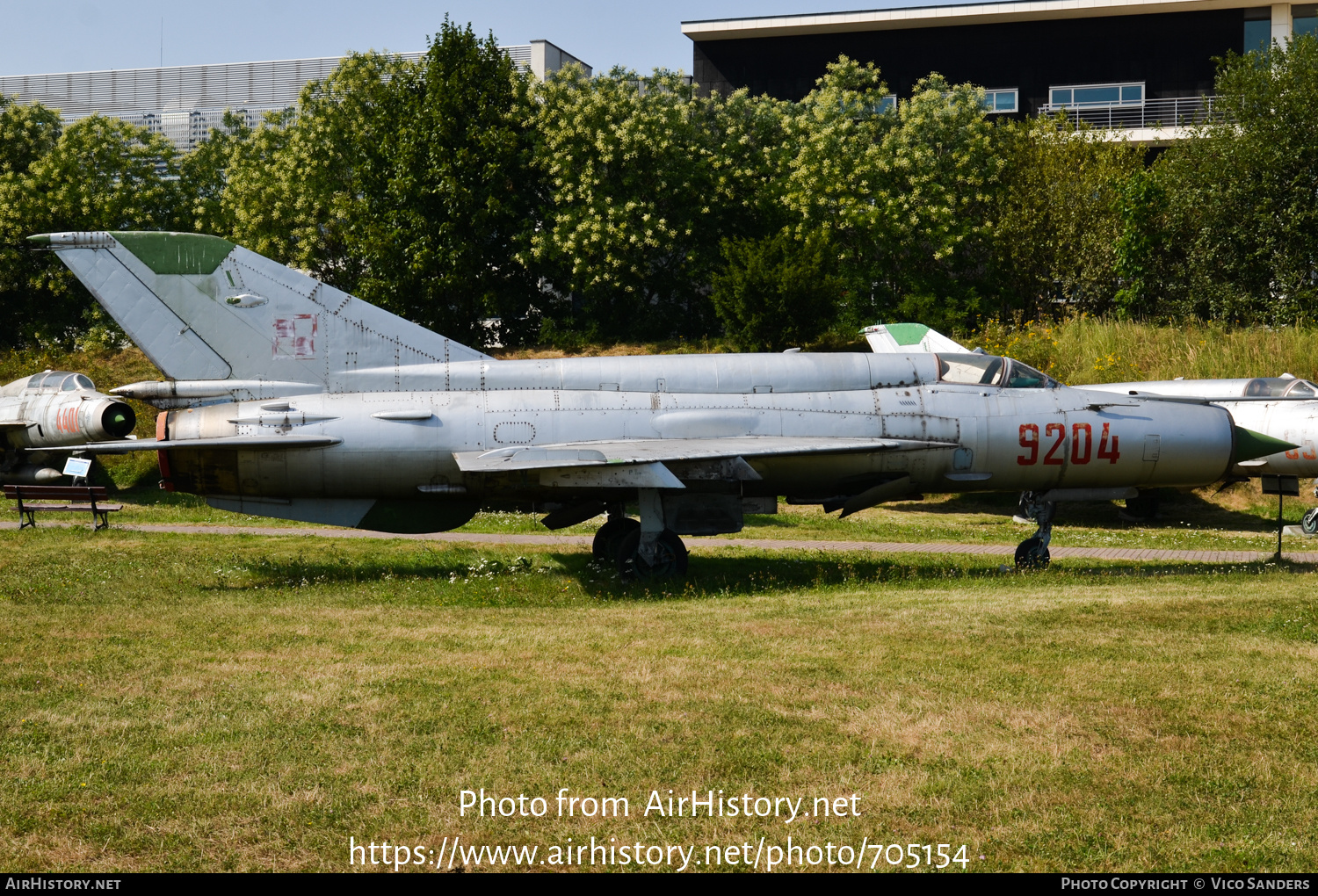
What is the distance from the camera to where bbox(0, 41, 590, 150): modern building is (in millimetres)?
86562

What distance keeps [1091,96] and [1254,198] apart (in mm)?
14064

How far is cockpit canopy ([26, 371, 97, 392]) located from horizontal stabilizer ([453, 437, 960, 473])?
1593cm

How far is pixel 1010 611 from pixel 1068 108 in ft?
136

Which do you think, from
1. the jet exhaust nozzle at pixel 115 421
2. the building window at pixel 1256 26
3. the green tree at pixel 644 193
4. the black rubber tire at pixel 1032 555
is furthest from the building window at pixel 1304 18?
the jet exhaust nozzle at pixel 115 421

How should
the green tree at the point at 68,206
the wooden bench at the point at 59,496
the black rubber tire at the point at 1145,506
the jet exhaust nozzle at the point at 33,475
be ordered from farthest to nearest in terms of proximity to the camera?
the green tree at the point at 68,206 < the jet exhaust nozzle at the point at 33,475 < the black rubber tire at the point at 1145,506 < the wooden bench at the point at 59,496

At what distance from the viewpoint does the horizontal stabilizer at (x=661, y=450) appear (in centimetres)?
1327

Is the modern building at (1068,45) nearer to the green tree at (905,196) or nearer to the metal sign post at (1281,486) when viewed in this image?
the green tree at (905,196)

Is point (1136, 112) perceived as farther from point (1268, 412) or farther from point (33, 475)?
point (33, 475)

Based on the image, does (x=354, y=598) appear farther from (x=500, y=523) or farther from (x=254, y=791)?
(x=500, y=523)

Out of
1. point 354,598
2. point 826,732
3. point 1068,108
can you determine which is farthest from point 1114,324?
point 826,732

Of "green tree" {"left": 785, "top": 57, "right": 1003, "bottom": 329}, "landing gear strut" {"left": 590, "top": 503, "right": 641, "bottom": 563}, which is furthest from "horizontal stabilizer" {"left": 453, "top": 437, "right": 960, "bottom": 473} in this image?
"green tree" {"left": 785, "top": 57, "right": 1003, "bottom": 329}

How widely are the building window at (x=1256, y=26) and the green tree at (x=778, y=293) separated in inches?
1024

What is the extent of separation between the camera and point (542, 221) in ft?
130

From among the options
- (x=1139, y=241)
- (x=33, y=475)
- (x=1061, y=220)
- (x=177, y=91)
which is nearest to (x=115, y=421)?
(x=33, y=475)
